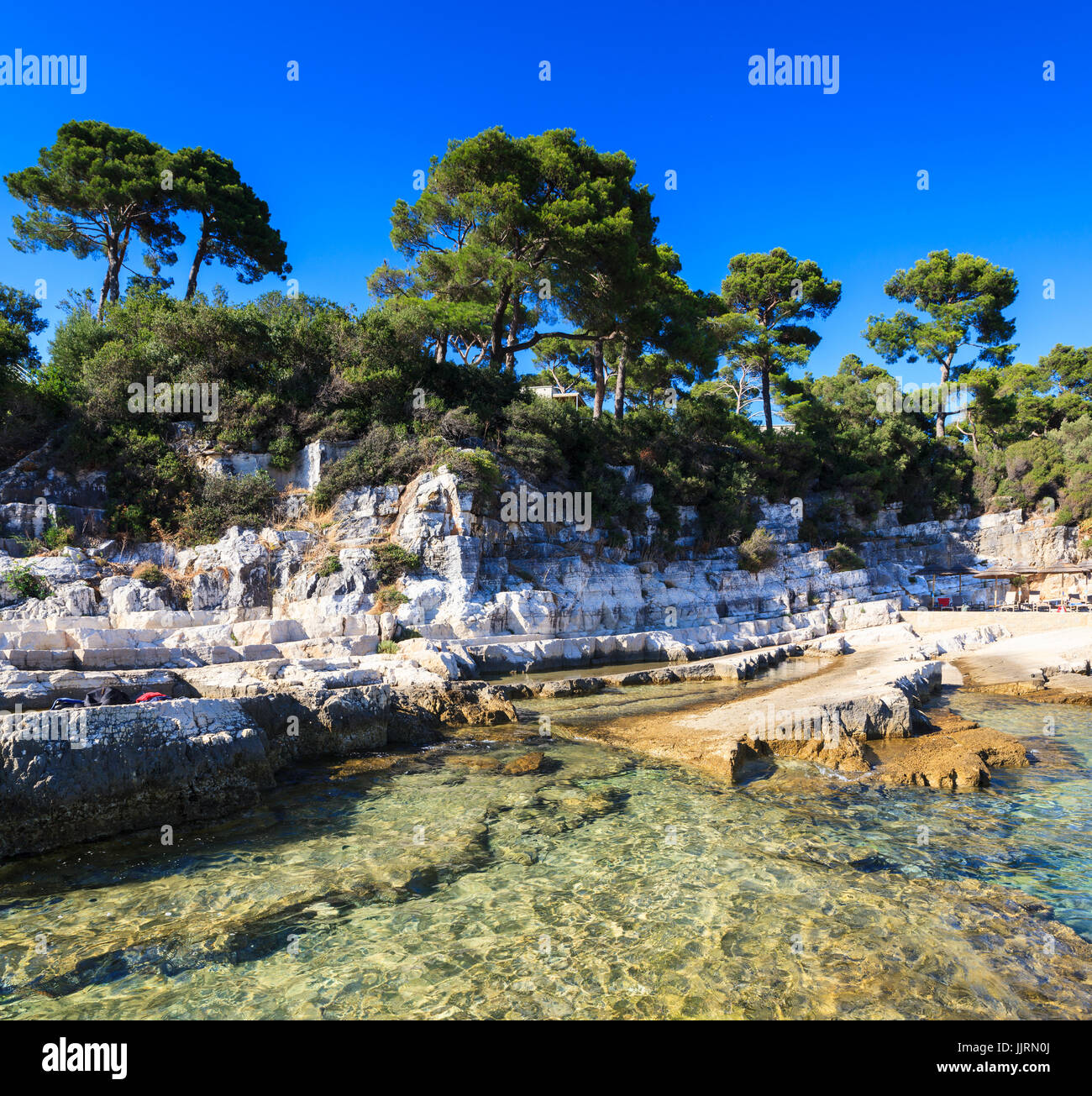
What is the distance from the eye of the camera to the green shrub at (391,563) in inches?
648

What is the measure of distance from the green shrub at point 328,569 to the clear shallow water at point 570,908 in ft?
35.9

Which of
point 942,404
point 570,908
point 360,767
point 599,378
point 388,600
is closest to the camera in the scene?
point 570,908

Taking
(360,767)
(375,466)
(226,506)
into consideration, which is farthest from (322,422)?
(360,767)

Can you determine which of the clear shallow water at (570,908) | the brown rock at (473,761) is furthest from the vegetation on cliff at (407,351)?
the clear shallow water at (570,908)

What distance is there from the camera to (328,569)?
16.4 metres

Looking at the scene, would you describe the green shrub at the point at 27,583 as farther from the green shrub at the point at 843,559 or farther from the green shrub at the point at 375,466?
the green shrub at the point at 843,559

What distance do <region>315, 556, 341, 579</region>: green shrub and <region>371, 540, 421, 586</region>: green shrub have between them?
1.01 m

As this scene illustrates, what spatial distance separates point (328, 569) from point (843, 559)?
69.9ft

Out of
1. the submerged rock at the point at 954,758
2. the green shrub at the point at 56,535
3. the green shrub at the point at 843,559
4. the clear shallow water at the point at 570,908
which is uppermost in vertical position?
the green shrub at the point at 56,535

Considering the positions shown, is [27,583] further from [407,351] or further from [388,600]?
[407,351]

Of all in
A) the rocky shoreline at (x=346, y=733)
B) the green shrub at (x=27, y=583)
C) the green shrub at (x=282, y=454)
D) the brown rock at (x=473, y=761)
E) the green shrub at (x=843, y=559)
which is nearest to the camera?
the rocky shoreline at (x=346, y=733)

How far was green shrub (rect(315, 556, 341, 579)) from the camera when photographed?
16366mm

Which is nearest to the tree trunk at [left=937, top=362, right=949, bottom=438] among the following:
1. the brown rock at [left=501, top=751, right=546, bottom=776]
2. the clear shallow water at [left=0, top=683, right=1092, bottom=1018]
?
the clear shallow water at [left=0, top=683, right=1092, bottom=1018]

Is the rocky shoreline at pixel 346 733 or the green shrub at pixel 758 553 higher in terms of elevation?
the green shrub at pixel 758 553
